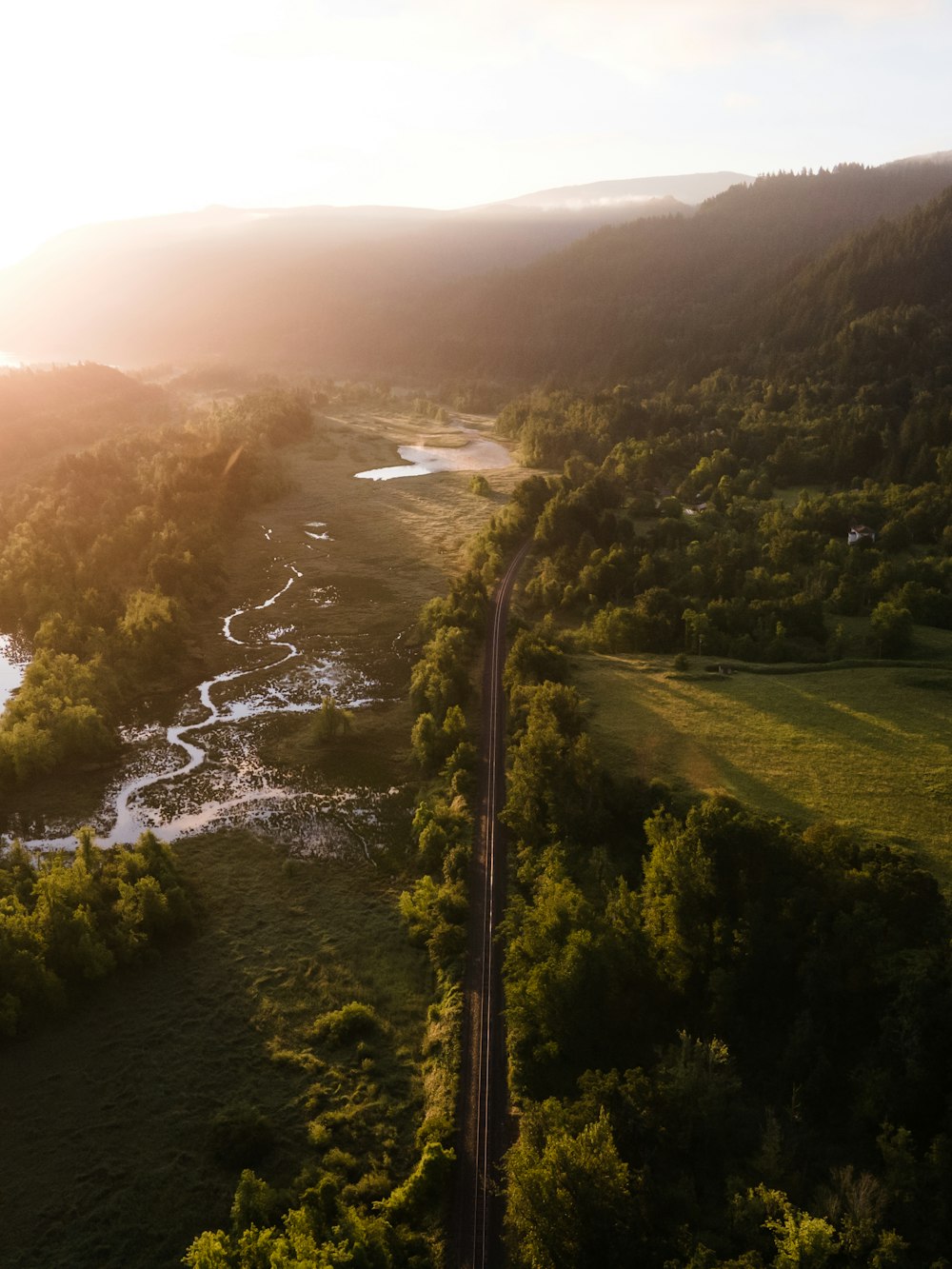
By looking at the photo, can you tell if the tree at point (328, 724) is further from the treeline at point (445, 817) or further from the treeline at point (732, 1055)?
the treeline at point (732, 1055)

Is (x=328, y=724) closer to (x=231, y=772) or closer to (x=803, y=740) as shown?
(x=231, y=772)

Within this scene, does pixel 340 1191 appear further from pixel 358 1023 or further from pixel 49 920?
pixel 49 920

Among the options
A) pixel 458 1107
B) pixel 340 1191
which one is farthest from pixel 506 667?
pixel 340 1191

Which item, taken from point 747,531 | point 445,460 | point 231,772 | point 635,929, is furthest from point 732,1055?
point 445,460

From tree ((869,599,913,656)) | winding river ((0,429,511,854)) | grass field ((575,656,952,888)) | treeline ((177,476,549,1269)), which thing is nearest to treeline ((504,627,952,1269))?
treeline ((177,476,549,1269))

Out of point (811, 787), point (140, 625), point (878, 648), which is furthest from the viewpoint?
point (140, 625)

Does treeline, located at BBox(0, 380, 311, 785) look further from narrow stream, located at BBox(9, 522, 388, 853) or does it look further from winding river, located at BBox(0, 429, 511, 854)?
narrow stream, located at BBox(9, 522, 388, 853)

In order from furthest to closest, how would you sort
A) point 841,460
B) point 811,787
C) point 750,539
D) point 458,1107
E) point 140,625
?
1. point 841,460
2. point 750,539
3. point 140,625
4. point 811,787
5. point 458,1107
